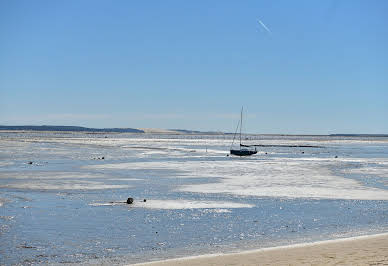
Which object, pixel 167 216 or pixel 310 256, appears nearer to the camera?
pixel 310 256

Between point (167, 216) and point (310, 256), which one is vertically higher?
point (310, 256)

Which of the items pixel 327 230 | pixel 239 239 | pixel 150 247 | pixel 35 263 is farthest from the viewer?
pixel 327 230

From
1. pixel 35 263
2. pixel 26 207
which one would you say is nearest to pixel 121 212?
pixel 26 207

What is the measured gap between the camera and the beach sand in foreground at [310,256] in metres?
12.9

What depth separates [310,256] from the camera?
13.7 m

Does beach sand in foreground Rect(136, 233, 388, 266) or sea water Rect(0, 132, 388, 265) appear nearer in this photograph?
beach sand in foreground Rect(136, 233, 388, 266)

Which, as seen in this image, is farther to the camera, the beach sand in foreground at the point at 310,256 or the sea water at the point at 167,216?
the sea water at the point at 167,216

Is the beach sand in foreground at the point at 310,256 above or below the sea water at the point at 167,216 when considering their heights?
above

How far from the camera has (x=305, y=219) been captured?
21.0 metres

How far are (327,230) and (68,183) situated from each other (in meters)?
20.6

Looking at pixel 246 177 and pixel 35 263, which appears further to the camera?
pixel 246 177

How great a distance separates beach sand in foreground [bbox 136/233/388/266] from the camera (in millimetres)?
12938

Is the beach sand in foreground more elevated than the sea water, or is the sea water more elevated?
the beach sand in foreground

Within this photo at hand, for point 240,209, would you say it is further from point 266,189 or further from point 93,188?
point 93,188
